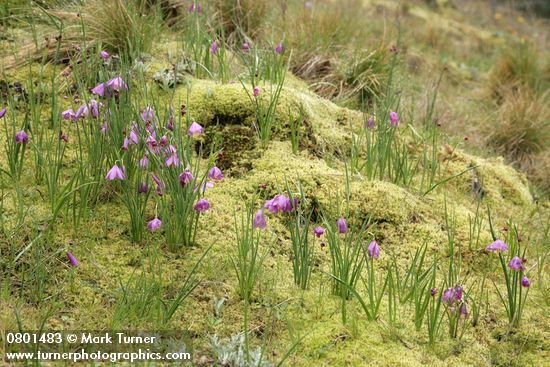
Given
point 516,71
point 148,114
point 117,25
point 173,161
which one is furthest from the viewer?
point 516,71

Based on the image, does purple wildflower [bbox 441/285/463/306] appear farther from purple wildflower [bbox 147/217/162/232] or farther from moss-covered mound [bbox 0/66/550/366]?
purple wildflower [bbox 147/217/162/232]

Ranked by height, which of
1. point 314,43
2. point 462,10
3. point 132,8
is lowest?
point 462,10

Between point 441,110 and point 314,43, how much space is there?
1.30 m

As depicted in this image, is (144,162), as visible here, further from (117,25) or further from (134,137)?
(117,25)

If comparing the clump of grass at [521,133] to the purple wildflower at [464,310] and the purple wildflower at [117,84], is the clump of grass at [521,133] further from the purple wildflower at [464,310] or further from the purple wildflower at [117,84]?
the purple wildflower at [117,84]

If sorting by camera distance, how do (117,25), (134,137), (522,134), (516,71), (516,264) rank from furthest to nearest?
(516,71)
(522,134)
(117,25)
(134,137)
(516,264)

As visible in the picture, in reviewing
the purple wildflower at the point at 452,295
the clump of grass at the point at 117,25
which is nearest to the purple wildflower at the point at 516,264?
the purple wildflower at the point at 452,295

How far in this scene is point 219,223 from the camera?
2.88 metres

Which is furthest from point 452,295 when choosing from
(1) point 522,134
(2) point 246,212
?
(1) point 522,134

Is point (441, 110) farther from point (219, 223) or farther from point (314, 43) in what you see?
point (219, 223)

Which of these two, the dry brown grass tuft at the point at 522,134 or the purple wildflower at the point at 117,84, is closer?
the purple wildflower at the point at 117,84

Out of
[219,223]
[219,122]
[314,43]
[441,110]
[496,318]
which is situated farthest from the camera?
[441,110]

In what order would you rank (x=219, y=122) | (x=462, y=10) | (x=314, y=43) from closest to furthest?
1. (x=219, y=122)
2. (x=314, y=43)
3. (x=462, y=10)

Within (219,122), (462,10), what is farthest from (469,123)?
(462,10)
